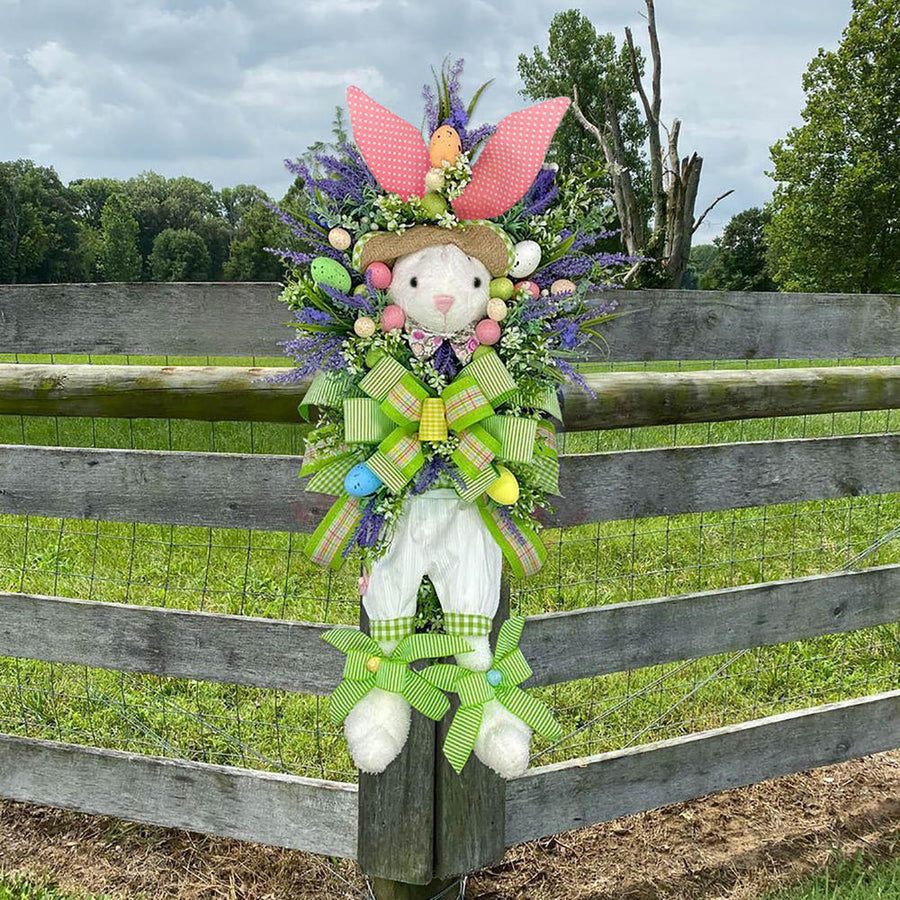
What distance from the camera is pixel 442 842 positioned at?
1.81 meters

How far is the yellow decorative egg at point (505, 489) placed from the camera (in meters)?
1.40

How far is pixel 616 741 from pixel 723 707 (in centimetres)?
50

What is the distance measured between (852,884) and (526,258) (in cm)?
200

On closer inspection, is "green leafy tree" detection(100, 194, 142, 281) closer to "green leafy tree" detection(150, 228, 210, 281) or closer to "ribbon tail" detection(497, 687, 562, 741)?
"green leafy tree" detection(150, 228, 210, 281)

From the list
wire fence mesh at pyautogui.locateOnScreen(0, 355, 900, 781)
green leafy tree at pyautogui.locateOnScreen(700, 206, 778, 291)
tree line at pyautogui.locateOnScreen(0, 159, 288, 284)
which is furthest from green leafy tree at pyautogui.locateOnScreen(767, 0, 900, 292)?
tree line at pyautogui.locateOnScreen(0, 159, 288, 284)

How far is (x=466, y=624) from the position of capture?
4.84ft

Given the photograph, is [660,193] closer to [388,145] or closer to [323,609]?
[323,609]

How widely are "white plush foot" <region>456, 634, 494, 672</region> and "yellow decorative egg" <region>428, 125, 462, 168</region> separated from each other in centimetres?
84

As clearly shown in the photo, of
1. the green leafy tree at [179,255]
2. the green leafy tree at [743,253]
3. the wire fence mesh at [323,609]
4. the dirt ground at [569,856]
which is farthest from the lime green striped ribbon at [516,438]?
the green leafy tree at [179,255]

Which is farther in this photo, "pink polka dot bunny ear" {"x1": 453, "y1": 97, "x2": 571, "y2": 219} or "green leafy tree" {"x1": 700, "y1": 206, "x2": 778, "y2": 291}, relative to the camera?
"green leafy tree" {"x1": 700, "y1": 206, "x2": 778, "y2": 291}

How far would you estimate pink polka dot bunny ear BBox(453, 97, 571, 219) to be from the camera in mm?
1334

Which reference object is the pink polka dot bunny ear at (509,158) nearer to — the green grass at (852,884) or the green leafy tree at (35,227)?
the green grass at (852,884)

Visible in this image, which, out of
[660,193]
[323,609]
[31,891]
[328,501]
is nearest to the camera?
[328,501]

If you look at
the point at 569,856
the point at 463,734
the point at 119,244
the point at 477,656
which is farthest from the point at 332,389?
the point at 119,244
